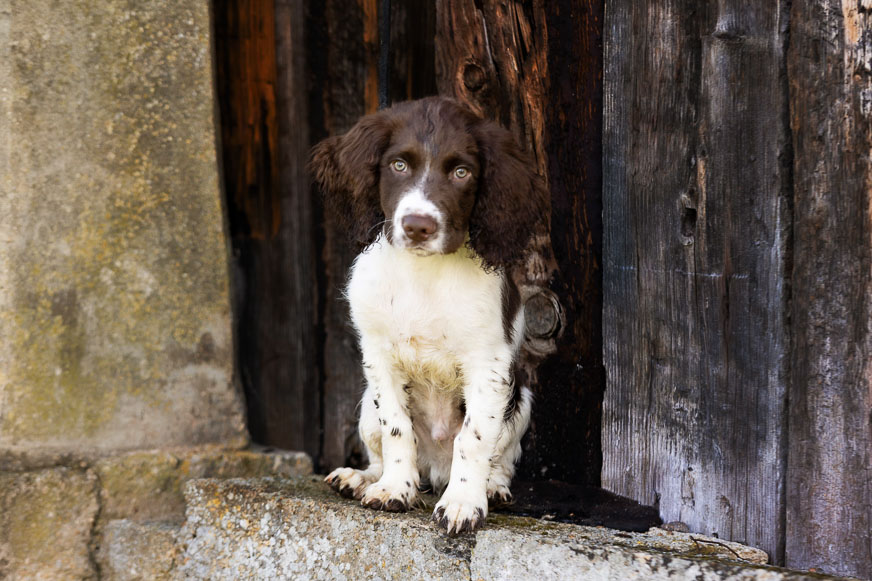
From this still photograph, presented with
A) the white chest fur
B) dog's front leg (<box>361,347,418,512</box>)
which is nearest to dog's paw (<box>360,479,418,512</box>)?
dog's front leg (<box>361,347,418,512</box>)

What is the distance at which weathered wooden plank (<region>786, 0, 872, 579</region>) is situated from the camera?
7.85 feet

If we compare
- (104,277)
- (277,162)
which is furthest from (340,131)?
(104,277)

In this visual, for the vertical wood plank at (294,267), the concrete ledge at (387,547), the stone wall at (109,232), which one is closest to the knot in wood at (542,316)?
the concrete ledge at (387,547)

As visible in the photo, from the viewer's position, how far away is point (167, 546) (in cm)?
318

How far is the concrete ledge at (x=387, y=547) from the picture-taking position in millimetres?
2438

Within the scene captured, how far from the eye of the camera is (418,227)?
2.55m

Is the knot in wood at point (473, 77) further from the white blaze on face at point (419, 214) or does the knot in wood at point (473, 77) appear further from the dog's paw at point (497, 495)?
the dog's paw at point (497, 495)

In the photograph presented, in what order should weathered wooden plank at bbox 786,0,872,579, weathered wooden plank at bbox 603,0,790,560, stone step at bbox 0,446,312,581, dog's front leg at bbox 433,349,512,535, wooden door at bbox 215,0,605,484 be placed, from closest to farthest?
weathered wooden plank at bbox 786,0,872,579
weathered wooden plank at bbox 603,0,790,560
dog's front leg at bbox 433,349,512,535
stone step at bbox 0,446,312,581
wooden door at bbox 215,0,605,484

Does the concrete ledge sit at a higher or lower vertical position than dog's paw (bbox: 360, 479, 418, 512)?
lower

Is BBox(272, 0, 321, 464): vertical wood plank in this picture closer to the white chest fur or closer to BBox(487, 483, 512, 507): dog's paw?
the white chest fur

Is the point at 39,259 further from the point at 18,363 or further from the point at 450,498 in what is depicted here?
the point at 450,498

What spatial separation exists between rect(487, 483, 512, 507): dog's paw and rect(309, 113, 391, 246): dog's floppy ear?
1.02 metres

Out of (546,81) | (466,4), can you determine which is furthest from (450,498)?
(466,4)

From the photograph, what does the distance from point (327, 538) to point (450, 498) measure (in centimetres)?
46
